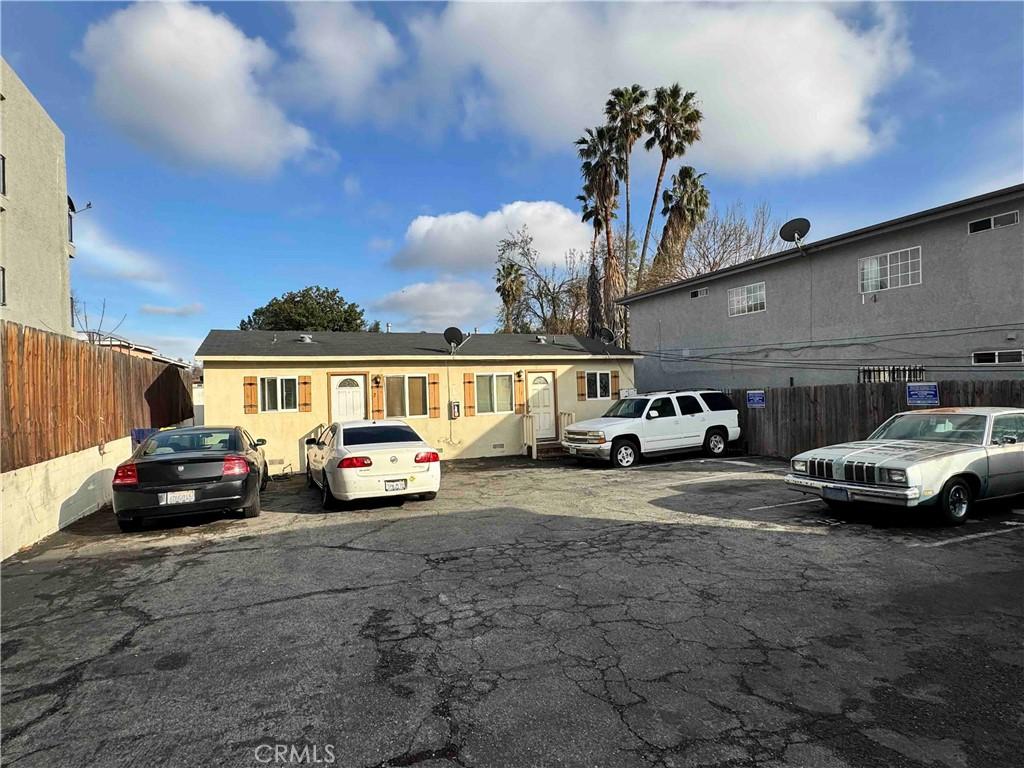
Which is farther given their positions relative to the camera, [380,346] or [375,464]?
[380,346]

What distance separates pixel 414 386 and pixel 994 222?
1414 centimetres

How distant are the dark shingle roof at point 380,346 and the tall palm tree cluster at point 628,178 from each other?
31.0 feet

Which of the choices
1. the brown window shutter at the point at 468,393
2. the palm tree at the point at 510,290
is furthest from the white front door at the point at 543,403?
the palm tree at the point at 510,290

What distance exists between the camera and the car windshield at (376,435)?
9.50 m

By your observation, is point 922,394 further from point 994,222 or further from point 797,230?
point 797,230

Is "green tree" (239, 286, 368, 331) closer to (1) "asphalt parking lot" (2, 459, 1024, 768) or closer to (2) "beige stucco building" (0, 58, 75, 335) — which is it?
(2) "beige stucco building" (0, 58, 75, 335)

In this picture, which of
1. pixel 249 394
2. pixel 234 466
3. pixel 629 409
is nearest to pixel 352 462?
Answer: pixel 234 466

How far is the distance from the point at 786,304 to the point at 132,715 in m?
17.8

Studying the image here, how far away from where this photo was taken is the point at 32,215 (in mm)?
16062

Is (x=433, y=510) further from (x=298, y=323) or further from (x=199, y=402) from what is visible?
(x=298, y=323)

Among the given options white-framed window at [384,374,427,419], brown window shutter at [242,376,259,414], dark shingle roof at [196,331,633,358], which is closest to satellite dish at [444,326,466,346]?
dark shingle roof at [196,331,633,358]

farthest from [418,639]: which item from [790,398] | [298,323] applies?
[298,323]

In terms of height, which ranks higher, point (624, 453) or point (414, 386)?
point (414, 386)

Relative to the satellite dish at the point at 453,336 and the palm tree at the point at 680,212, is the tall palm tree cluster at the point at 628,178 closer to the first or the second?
the palm tree at the point at 680,212
